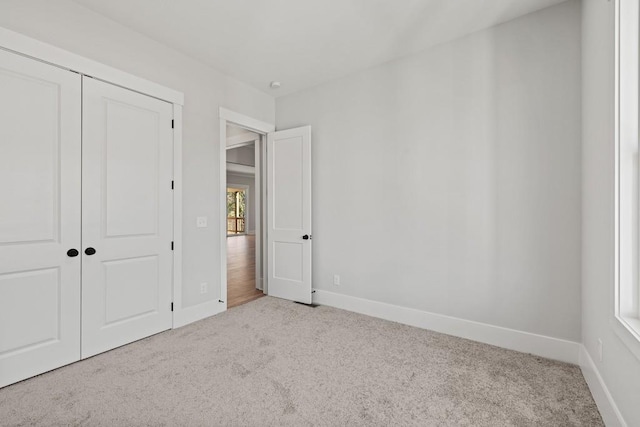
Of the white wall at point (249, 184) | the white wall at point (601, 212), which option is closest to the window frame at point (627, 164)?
the white wall at point (601, 212)

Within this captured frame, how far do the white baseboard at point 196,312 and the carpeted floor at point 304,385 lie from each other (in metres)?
0.26

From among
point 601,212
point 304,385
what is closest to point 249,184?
point 304,385

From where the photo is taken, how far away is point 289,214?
3.93m

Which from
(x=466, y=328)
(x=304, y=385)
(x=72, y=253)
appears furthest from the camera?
(x=466, y=328)

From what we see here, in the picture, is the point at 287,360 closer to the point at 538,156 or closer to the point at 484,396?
the point at 484,396

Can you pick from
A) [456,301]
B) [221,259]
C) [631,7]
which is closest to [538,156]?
[631,7]

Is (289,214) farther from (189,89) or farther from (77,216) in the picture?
(77,216)

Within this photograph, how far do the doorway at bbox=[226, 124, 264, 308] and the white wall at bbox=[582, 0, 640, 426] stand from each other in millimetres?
3447

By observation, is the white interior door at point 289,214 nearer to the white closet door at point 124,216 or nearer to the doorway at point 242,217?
the doorway at point 242,217

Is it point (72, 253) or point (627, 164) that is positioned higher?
point (627, 164)

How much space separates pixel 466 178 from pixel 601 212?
1.09m

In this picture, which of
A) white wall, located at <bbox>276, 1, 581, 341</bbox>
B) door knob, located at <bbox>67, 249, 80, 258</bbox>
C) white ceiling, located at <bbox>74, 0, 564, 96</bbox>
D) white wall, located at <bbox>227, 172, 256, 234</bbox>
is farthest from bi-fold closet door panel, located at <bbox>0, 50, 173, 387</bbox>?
white wall, located at <bbox>227, 172, 256, 234</bbox>

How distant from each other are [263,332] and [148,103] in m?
2.51

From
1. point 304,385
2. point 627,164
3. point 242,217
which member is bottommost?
point 304,385
